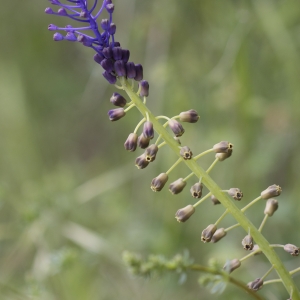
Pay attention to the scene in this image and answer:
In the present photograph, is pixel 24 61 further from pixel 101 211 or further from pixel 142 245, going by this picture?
→ pixel 142 245

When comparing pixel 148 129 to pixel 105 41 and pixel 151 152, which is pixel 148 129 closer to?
pixel 151 152

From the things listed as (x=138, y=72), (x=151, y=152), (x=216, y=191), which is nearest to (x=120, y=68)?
(x=138, y=72)

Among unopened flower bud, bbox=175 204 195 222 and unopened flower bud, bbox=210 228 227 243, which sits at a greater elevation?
unopened flower bud, bbox=175 204 195 222

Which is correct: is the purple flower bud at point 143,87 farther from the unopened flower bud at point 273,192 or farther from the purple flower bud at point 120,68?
the unopened flower bud at point 273,192

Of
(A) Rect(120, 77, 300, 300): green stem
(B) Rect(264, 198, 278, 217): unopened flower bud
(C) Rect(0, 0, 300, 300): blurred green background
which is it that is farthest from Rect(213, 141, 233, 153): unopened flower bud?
(C) Rect(0, 0, 300, 300): blurred green background

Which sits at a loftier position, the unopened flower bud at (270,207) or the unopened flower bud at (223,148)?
the unopened flower bud at (223,148)

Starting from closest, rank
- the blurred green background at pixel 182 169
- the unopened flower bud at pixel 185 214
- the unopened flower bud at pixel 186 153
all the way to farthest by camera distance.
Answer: the unopened flower bud at pixel 186 153
the unopened flower bud at pixel 185 214
the blurred green background at pixel 182 169

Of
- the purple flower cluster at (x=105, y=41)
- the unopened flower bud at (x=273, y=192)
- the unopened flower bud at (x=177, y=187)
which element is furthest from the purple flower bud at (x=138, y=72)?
the unopened flower bud at (x=273, y=192)

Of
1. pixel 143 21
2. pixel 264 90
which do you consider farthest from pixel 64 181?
pixel 264 90

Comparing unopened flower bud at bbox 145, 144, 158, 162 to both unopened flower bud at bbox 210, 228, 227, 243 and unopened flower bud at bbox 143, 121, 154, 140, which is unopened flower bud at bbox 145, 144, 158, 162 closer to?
unopened flower bud at bbox 143, 121, 154, 140
